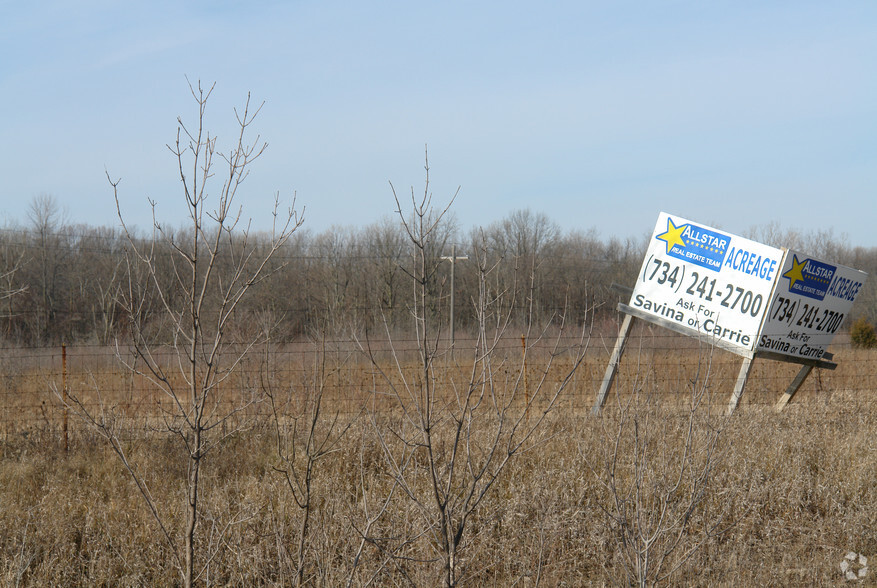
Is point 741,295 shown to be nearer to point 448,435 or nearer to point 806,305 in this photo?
point 806,305

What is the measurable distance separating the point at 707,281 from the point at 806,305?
1413mm

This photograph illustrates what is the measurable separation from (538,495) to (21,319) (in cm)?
3635

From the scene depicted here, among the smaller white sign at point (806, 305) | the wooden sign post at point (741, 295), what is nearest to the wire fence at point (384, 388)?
the wooden sign post at point (741, 295)

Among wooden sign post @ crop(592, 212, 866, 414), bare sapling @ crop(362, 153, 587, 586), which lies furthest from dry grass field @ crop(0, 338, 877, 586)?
wooden sign post @ crop(592, 212, 866, 414)

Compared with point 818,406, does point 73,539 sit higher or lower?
lower

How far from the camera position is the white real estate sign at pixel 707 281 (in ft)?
28.7

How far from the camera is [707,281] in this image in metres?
8.99

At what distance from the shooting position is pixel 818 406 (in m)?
9.27

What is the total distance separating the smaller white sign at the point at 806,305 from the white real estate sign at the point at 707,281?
19 centimetres

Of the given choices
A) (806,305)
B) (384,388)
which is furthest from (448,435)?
(806,305)

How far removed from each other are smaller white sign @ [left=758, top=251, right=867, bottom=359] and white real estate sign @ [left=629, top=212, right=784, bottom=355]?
19cm

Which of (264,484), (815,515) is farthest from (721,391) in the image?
(264,484)

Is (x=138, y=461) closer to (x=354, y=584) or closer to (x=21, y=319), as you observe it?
(x=354, y=584)

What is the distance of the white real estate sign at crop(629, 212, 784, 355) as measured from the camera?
28.7 feet
